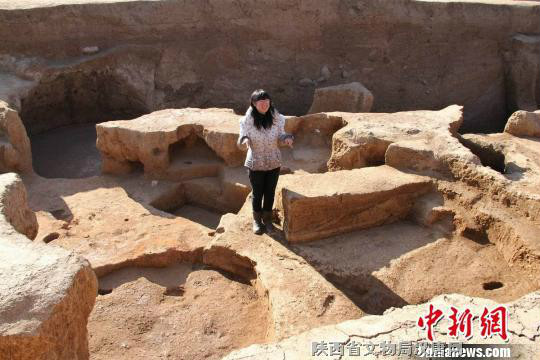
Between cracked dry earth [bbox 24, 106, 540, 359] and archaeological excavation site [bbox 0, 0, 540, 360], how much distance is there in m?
0.02

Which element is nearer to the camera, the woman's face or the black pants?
the woman's face

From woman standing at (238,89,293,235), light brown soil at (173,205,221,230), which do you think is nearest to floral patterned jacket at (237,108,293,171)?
woman standing at (238,89,293,235)

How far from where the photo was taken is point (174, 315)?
4.38 meters

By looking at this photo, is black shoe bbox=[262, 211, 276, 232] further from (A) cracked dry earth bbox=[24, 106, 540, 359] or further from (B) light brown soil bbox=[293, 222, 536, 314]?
(B) light brown soil bbox=[293, 222, 536, 314]

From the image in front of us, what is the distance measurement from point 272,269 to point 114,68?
246 inches

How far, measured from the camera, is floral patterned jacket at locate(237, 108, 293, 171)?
436 cm

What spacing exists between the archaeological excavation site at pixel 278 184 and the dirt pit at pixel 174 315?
0.06 ft

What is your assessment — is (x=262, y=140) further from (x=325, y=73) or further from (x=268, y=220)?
(x=325, y=73)

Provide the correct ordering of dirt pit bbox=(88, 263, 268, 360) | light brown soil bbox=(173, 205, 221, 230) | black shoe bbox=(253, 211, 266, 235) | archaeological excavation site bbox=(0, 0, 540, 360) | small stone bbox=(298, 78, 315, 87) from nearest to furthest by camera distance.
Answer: archaeological excavation site bbox=(0, 0, 540, 360)
dirt pit bbox=(88, 263, 268, 360)
black shoe bbox=(253, 211, 266, 235)
light brown soil bbox=(173, 205, 221, 230)
small stone bbox=(298, 78, 315, 87)

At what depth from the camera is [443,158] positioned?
499 centimetres

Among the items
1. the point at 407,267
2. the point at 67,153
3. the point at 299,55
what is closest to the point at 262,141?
the point at 407,267

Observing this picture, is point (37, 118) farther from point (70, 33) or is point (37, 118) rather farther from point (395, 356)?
point (395, 356)

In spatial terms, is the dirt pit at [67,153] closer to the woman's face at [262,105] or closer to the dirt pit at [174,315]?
the dirt pit at [174,315]

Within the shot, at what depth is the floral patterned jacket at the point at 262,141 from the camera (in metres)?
4.36
